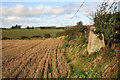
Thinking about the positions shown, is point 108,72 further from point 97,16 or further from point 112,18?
point 97,16

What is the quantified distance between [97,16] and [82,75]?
17.8ft

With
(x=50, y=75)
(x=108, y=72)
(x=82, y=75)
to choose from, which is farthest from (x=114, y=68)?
(x=50, y=75)

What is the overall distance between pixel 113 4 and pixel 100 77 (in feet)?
18.5

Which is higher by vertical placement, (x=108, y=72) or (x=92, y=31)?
(x=92, y=31)

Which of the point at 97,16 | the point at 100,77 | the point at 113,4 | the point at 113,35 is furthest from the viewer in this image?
the point at 97,16

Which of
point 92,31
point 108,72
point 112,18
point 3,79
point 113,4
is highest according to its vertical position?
point 113,4

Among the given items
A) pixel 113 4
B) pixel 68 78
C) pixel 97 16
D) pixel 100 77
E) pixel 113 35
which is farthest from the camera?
pixel 97 16

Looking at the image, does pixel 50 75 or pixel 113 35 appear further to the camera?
pixel 113 35

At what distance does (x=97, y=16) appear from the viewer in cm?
1150

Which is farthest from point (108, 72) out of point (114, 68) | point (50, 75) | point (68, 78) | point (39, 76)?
point (39, 76)

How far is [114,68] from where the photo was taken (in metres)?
6.92

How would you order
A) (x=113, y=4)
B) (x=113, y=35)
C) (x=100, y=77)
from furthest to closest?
1. (x=113, y=4)
2. (x=113, y=35)
3. (x=100, y=77)

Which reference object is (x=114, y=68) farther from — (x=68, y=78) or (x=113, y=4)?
(x=113, y=4)

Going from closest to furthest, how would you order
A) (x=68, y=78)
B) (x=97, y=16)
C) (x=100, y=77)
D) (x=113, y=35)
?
(x=100, y=77) → (x=68, y=78) → (x=113, y=35) → (x=97, y=16)
